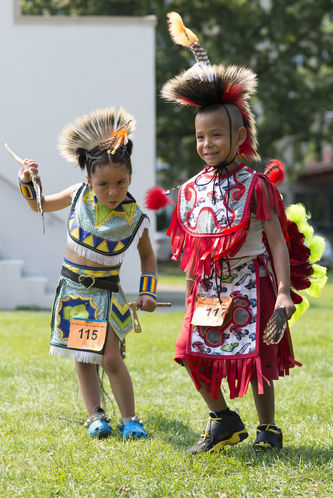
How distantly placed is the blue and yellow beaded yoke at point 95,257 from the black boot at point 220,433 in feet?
2.18

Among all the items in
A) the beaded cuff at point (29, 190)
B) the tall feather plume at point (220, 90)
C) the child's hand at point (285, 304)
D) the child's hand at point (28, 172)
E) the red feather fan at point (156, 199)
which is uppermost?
the tall feather plume at point (220, 90)

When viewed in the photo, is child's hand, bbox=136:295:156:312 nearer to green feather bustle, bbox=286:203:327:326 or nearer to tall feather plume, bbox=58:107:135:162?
green feather bustle, bbox=286:203:327:326

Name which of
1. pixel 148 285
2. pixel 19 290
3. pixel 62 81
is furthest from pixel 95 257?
pixel 62 81

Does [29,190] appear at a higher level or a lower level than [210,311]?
higher

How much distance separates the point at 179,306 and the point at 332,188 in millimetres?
19889

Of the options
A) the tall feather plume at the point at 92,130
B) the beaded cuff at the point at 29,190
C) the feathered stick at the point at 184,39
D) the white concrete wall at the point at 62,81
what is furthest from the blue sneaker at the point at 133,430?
the white concrete wall at the point at 62,81

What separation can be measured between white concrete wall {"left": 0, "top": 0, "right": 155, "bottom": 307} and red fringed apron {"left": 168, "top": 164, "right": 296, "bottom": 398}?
6373 millimetres

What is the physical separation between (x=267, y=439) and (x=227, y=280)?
0.77m

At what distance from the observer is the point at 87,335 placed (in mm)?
3271

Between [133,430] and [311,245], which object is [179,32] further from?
[133,430]

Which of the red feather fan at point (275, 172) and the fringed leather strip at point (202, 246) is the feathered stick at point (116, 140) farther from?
the red feather fan at point (275, 172)

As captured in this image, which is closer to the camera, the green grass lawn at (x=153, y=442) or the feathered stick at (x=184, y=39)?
the green grass lawn at (x=153, y=442)

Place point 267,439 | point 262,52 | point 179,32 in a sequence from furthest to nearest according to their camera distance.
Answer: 1. point 262,52
2. point 179,32
3. point 267,439

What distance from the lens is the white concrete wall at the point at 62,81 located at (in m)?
9.38
